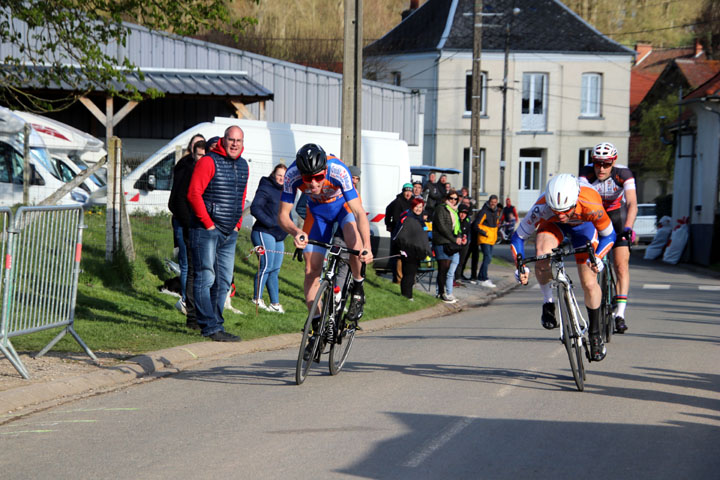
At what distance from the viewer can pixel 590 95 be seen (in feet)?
170

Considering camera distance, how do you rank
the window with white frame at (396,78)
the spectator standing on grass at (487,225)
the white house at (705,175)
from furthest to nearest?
1. the window with white frame at (396,78)
2. the white house at (705,175)
3. the spectator standing on grass at (487,225)

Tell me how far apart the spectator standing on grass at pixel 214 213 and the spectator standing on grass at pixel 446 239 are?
739 centimetres

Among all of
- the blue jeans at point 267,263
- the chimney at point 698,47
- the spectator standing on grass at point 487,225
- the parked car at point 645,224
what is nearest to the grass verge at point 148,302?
the blue jeans at point 267,263

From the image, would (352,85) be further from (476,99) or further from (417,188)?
(476,99)

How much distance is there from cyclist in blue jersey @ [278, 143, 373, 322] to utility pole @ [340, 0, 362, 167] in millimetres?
10293

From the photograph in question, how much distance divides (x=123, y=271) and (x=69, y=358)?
481 centimetres

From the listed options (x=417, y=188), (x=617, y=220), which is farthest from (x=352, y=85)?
(x=617, y=220)

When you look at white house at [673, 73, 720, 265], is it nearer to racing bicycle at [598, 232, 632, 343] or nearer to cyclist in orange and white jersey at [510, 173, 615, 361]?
racing bicycle at [598, 232, 632, 343]

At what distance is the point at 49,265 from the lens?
892 centimetres

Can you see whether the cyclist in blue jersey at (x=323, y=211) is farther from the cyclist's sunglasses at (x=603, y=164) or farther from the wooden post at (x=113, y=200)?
the wooden post at (x=113, y=200)

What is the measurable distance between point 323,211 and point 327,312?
93cm

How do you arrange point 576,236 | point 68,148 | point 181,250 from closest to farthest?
point 576,236
point 181,250
point 68,148

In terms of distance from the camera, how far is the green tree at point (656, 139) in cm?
5562

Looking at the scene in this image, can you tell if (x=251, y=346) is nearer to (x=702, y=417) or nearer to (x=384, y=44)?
(x=702, y=417)
